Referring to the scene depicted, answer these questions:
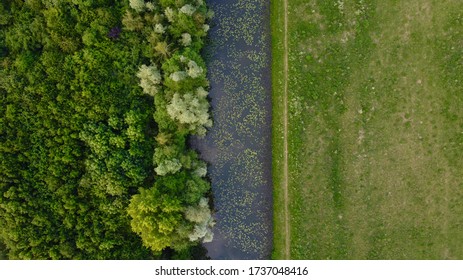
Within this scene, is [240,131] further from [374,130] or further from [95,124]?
[95,124]

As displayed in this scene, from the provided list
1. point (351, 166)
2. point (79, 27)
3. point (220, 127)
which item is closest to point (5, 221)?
point (79, 27)

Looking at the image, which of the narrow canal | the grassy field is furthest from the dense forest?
the grassy field

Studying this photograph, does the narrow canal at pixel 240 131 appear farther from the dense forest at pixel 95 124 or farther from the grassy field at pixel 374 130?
the dense forest at pixel 95 124

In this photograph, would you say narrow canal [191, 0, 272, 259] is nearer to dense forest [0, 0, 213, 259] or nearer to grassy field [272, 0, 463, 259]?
grassy field [272, 0, 463, 259]

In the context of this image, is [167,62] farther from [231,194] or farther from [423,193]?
[423,193]

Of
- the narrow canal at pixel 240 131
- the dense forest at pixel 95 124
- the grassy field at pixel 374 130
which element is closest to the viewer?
the dense forest at pixel 95 124

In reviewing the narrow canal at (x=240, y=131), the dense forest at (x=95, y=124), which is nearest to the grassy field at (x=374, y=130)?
the narrow canal at (x=240, y=131)

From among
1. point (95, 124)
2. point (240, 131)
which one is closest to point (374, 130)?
point (240, 131)
